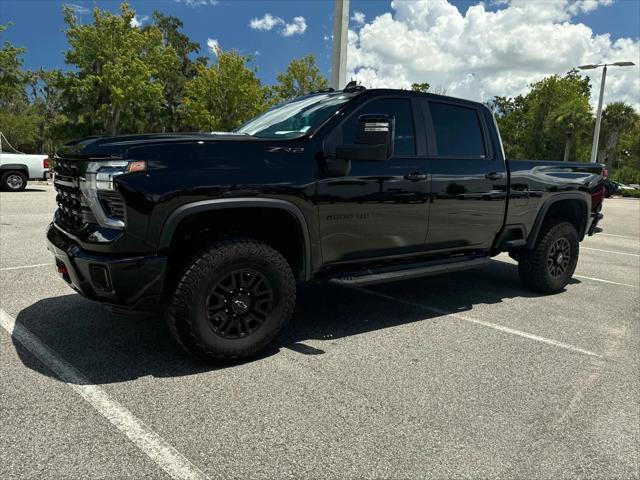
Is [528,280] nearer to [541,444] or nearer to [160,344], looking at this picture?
[541,444]

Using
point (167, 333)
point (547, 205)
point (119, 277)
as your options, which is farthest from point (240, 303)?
point (547, 205)

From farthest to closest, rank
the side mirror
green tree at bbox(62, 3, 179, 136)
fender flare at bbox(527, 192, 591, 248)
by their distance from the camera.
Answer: green tree at bbox(62, 3, 179, 136), fender flare at bbox(527, 192, 591, 248), the side mirror

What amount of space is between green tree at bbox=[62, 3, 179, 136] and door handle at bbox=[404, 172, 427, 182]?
29045mm

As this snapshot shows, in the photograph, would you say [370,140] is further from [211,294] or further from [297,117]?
[211,294]

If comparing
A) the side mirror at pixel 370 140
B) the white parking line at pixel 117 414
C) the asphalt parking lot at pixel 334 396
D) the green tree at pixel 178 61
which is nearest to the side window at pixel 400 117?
the side mirror at pixel 370 140

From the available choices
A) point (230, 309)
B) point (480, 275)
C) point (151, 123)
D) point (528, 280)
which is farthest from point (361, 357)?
point (151, 123)

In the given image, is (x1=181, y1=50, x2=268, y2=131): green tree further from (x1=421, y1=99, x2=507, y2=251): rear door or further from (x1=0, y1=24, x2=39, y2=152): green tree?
(x1=421, y1=99, x2=507, y2=251): rear door

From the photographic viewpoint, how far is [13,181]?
16.8 meters

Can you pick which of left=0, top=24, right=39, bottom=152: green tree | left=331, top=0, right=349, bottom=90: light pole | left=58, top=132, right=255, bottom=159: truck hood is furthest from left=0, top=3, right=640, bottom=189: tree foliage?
left=58, top=132, right=255, bottom=159: truck hood

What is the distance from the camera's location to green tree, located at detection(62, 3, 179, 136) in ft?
97.0

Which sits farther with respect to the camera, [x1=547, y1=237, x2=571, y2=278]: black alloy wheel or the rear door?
[x1=547, y1=237, x2=571, y2=278]: black alloy wheel

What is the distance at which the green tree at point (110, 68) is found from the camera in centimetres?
2956

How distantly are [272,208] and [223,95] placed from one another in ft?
113

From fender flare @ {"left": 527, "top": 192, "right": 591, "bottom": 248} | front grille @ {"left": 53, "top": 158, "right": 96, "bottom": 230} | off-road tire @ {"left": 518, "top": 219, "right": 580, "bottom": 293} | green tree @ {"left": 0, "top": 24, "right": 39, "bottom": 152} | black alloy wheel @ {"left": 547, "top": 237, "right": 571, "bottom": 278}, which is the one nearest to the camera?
front grille @ {"left": 53, "top": 158, "right": 96, "bottom": 230}
